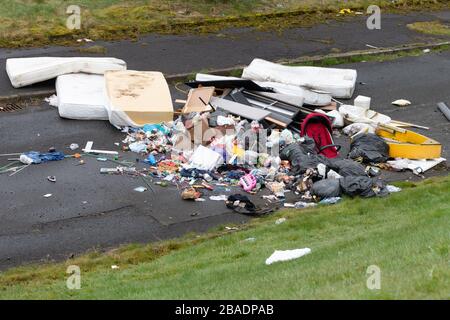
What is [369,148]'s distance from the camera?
14.1 meters

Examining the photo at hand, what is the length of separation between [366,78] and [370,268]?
11013 millimetres

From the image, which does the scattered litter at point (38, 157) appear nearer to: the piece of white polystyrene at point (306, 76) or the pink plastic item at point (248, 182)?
the pink plastic item at point (248, 182)

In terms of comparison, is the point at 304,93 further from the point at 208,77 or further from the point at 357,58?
the point at 357,58

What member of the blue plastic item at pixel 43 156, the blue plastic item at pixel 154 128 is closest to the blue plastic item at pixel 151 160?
the blue plastic item at pixel 154 128

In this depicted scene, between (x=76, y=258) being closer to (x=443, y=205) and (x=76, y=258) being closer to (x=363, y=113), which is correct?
(x=443, y=205)

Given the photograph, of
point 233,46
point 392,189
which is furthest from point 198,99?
point 392,189

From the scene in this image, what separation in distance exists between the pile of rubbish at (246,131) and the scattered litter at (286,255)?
243 centimetres

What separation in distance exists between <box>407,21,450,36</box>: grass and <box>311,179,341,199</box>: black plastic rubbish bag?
10534mm

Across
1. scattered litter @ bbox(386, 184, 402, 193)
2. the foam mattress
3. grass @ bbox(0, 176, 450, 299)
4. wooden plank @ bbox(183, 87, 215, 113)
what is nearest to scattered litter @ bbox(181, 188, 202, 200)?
grass @ bbox(0, 176, 450, 299)

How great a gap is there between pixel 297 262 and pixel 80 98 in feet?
23.6

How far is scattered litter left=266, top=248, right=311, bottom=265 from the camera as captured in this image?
9.30 m

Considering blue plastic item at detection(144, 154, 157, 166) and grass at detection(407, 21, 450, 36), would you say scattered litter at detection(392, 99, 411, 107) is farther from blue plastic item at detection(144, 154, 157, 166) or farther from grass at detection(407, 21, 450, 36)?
blue plastic item at detection(144, 154, 157, 166)

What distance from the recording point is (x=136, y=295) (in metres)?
8.23
